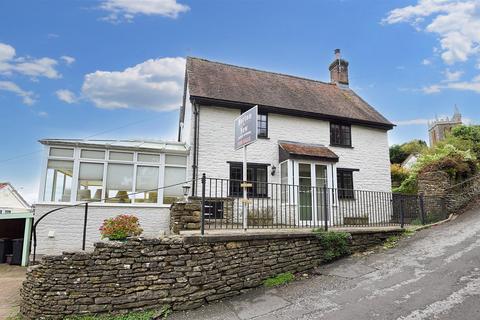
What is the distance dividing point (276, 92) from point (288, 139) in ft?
10.4

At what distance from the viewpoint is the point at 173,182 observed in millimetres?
12891

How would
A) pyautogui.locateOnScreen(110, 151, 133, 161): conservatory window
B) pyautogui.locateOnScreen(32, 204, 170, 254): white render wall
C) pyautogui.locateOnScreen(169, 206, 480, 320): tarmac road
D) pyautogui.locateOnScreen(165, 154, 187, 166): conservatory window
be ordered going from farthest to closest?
pyautogui.locateOnScreen(165, 154, 187, 166): conservatory window
pyautogui.locateOnScreen(110, 151, 133, 161): conservatory window
pyautogui.locateOnScreen(32, 204, 170, 254): white render wall
pyautogui.locateOnScreen(169, 206, 480, 320): tarmac road

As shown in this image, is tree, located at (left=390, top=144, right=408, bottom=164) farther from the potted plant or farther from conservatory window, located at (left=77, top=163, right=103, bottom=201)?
the potted plant

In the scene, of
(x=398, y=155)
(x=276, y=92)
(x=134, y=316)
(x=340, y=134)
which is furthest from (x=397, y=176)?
(x=134, y=316)

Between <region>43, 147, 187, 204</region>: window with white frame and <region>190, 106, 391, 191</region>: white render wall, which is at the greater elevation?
<region>190, 106, 391, 191</region>: white render wall

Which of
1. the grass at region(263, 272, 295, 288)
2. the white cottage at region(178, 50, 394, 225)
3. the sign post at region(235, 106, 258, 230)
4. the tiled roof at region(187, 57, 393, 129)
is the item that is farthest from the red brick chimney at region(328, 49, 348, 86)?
the grass at region(263, 272, 295, 288)

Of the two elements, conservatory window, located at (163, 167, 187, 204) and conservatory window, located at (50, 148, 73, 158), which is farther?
conservatory window, located at (163, 167, 187, 204)

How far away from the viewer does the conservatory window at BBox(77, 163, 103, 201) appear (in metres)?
11.8

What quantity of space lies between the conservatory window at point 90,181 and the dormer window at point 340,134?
36.8ft

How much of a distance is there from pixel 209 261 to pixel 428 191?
11578mm

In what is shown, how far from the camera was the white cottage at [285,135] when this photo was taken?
43.1 feet

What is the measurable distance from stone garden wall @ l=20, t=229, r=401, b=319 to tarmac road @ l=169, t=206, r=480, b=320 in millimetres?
426

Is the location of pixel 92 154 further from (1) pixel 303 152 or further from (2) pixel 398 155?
(2) pixel 398 155

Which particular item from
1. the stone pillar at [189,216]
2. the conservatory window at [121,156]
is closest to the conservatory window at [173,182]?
the conservatory window at [121,156]
